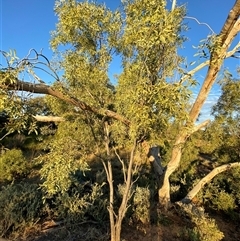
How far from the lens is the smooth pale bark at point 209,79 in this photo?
5.04 m

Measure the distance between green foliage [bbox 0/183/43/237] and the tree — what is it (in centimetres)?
229

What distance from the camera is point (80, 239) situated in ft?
21.4

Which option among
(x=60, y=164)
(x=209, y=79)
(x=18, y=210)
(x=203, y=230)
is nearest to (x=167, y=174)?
(x=203, y=230)

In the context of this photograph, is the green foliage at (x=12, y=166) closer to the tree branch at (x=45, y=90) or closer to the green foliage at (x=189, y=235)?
the green foliage at (x=189, y=235)

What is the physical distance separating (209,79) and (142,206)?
168 inches

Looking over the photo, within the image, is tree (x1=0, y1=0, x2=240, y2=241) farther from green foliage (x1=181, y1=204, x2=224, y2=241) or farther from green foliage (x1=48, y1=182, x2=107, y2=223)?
green foliage (x1=181, y1=204, x2=224, y2=241)

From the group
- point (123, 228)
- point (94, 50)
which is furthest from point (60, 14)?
point (123, 228)

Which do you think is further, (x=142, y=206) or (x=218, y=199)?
(x=218, y=199)

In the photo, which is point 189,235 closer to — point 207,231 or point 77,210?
point 207,231

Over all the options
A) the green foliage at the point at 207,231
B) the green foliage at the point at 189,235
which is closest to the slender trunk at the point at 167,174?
the green foliage at the point at 207,231

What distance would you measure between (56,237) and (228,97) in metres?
7.21

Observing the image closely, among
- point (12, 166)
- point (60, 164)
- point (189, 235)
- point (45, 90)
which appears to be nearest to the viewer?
point (45, 90)

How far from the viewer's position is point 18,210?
23.9 ft

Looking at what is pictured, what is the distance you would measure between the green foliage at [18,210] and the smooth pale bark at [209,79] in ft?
12.8
